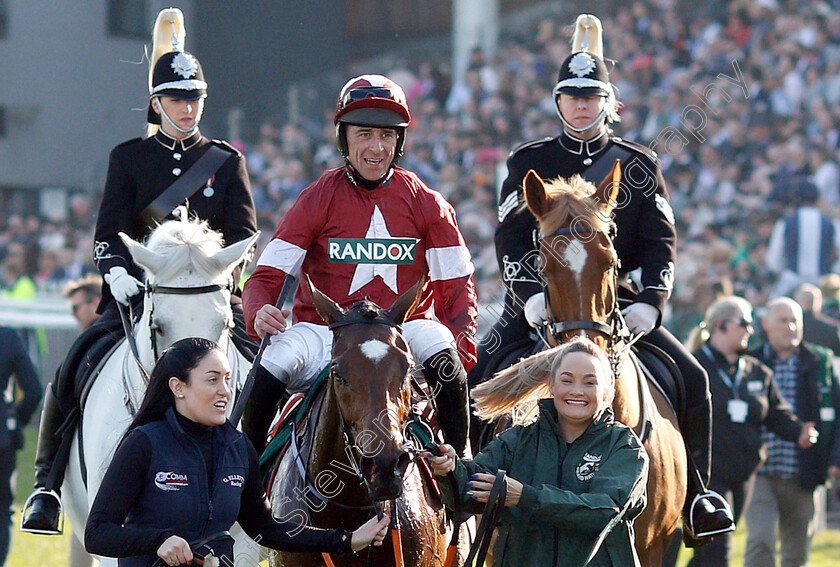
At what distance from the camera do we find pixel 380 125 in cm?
554

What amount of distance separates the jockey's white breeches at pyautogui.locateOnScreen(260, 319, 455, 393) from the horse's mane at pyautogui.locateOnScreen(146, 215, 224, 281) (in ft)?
2.35

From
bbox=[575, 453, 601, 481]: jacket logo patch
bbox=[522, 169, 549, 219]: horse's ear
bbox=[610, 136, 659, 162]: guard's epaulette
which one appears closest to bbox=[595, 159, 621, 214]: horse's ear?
bbox=[522, 169, 549, 219]: horse's ear

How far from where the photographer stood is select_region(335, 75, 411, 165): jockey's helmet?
219 inches

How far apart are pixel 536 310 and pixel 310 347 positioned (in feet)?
4.56

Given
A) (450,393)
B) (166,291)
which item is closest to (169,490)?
(450,393)

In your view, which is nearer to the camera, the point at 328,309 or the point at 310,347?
the point at 328,309

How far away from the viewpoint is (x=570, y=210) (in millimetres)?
6207

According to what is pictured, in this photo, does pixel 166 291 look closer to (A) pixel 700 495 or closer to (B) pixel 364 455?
(B) pixel 364 455

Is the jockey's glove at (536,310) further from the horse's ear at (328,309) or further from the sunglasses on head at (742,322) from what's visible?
the sunglasses on head at (742,322)

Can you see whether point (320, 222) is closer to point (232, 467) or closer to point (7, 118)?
point (232, 467)

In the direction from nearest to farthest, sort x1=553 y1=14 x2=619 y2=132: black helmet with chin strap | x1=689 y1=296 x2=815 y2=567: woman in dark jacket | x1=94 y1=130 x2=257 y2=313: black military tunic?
x1=553 y1=14 x2=619 y2=132: black helmet with chin strap, x1=94 y1=130 x2=257 y2=313: black military tunic, x1=689 y1=296 x2=815 y2=567: woman in dark jacket

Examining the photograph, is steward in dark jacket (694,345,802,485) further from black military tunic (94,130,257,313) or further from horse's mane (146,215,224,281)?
horse's mane (146,215,224,281)

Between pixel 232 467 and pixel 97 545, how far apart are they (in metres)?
0.52

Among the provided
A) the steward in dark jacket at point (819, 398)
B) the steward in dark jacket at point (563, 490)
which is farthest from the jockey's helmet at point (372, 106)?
the steward in dark jacket at point (819, 398)
